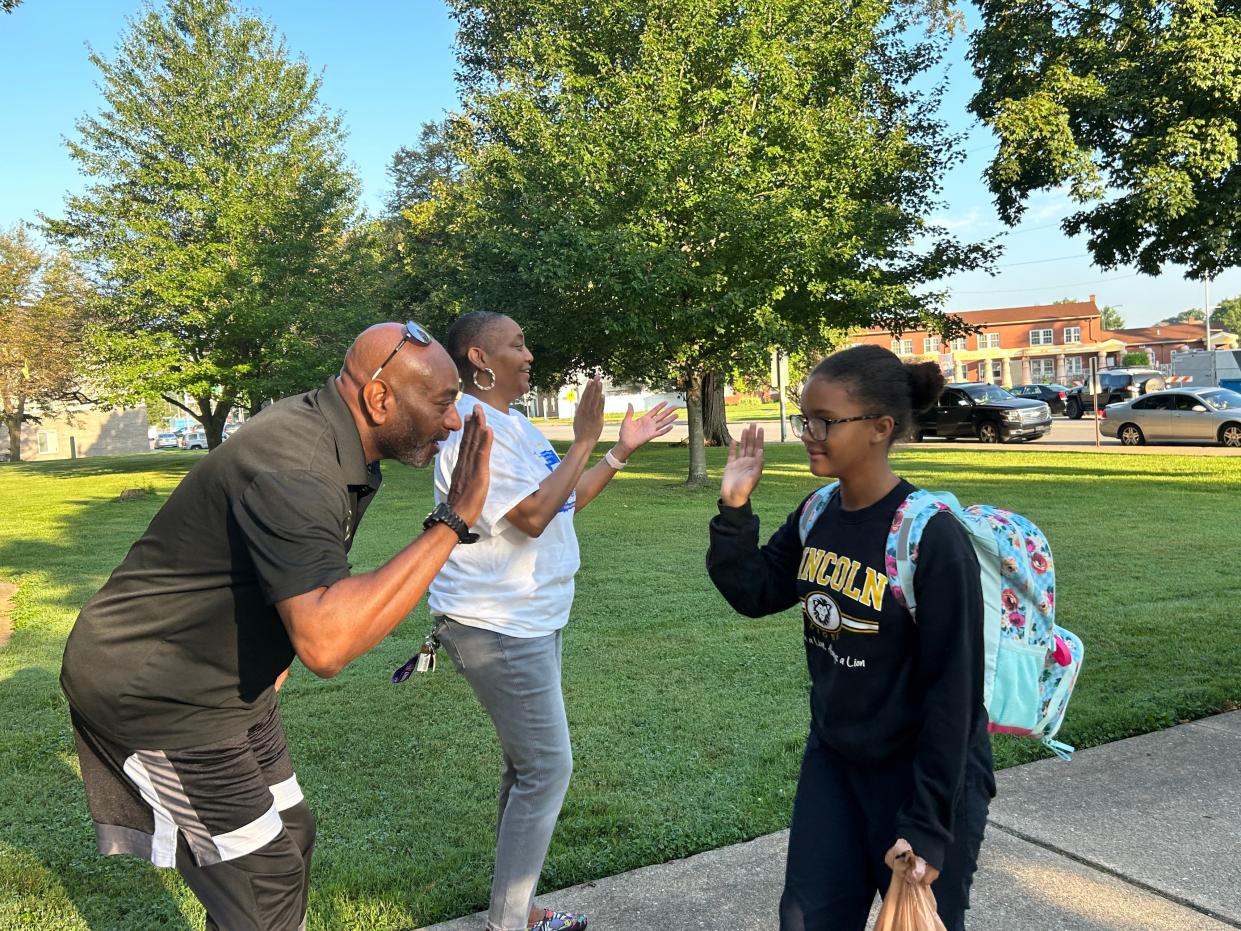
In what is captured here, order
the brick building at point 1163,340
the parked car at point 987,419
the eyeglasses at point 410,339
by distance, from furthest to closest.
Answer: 1. the brick building at point 1163,340
2. the parked car at point 987,419
3. the eyeglasses at point 410,339

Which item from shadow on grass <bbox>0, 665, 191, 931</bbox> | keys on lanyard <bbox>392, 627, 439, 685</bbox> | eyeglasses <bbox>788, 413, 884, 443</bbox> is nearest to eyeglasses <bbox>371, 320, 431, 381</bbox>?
eyeglasses <bbox>788, 413, 884, 443</bbox>

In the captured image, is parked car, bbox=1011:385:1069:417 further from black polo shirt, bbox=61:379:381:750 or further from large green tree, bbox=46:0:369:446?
black polo shirt, bbox=61:379:381:750

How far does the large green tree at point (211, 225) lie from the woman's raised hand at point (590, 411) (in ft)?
71.4

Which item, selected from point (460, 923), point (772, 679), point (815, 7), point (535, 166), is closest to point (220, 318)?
point (535, 166)

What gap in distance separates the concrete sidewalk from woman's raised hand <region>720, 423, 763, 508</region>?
58.8 inches

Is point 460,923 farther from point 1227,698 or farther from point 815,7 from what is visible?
point 815,7

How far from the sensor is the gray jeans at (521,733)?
9.21 ft

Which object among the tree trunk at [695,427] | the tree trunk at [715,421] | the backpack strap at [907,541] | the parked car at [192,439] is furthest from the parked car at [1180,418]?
the parked car at [192,439]

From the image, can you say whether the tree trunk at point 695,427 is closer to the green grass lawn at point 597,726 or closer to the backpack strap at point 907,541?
the green grass lawn at point 597,726

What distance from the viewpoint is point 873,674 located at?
218 cm

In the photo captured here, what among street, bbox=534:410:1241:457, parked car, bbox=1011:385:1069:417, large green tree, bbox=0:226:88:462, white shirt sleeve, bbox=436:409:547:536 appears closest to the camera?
white shirt sleeve, bbox=436:409:547:536

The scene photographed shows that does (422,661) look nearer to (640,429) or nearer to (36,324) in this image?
(640,429)

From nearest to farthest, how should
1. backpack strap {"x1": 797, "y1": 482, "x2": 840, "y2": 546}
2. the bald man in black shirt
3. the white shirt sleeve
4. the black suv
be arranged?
the bald man in black shirt → backpack strap {"x1": 797, "y1": 482, "x2": 840, "y2": 546} → the white shirt sleeve → the black suv

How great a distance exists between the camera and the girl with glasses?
6.71 ft
